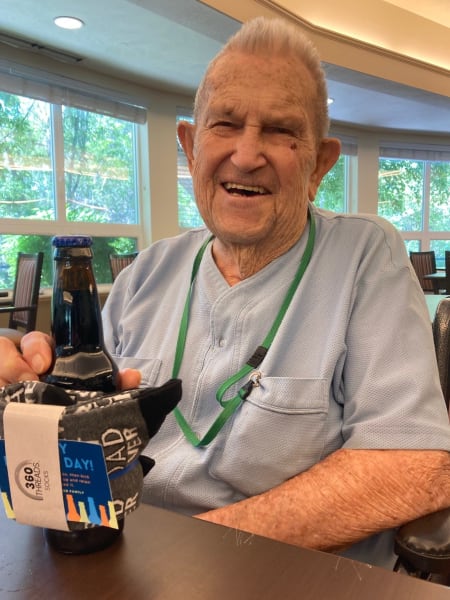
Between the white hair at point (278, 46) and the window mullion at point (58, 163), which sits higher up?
the window mullion at point (58, 163)

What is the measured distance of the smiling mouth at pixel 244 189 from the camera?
0.93 m

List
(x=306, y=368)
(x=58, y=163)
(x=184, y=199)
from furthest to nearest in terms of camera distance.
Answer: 1. (x=184, y=199)
2. (x=58, y=163)
3. (x=306, y=368)

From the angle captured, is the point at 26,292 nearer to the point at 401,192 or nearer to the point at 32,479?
the point at 32,479

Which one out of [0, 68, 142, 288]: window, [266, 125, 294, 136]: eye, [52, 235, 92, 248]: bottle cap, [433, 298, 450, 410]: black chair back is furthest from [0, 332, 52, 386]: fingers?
[0, 68, 142, 288]: window

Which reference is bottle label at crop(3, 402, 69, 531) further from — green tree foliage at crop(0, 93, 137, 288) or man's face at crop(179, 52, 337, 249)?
green tree foliage at crop(0, 93, 137, 288)

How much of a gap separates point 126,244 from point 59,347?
4.98m

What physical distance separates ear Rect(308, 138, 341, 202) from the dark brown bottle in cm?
66

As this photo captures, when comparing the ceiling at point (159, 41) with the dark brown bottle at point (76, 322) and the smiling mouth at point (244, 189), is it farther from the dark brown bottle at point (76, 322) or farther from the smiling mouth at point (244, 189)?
the dark brown bottle at point (76, 322)

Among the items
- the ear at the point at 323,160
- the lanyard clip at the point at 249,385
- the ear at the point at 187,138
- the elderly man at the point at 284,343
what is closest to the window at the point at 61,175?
the ear at the point at 187,138

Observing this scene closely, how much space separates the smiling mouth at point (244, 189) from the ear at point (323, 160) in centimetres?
13

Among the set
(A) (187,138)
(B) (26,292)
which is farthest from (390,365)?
(B) (26,292)

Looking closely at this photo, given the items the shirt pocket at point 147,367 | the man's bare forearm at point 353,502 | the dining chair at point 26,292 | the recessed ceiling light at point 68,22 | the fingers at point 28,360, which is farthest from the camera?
the recessed ceiling light at point 68,22

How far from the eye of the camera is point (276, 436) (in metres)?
0.79

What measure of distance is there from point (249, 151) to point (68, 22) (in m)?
3.49
